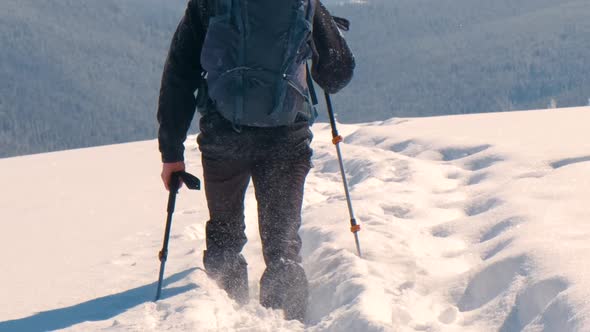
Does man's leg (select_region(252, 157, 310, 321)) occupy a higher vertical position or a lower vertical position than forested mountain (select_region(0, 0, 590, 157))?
higher

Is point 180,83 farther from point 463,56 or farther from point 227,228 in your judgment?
point 463,56

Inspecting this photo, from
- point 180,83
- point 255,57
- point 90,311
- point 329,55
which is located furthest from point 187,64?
point 90,311

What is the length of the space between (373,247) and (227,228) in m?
0.92

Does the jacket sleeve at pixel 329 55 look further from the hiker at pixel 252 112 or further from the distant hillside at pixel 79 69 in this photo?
the distant hillside at pixel 79 69

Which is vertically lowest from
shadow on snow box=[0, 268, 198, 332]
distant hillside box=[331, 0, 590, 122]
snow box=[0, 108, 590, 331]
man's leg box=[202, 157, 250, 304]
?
distant hillside box=[331, 0, 590, 122]

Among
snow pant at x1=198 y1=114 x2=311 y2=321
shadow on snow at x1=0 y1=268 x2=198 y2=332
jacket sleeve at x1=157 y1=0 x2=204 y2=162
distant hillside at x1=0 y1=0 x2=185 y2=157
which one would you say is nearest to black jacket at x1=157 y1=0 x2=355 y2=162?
jacket sleeve at x1=157 y1=0 x2=204 y2=162

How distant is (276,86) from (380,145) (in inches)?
229

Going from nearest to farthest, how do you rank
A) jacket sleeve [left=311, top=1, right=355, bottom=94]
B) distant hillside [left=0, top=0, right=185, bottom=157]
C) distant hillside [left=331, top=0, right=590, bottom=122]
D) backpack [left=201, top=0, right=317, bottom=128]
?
backpack [left=201, top=0, right=317, bottom=128] → jacket sleeve [left=311, top=1, right=355, bottom=94] → distant hillside [left=331, top=0, right=590, bottom=122] → distant hillside [left=0, top=0, right=185, bottom=157]

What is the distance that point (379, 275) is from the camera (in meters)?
3.71

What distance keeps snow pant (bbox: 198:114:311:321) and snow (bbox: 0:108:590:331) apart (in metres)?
0.12

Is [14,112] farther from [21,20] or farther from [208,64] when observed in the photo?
[208,64]

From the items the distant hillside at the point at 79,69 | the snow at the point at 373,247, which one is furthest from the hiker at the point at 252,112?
the distant hillside at the point at 79,69

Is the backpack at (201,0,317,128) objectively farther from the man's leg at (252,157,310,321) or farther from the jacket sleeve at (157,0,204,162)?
the man's leg at (252,157,310,321)

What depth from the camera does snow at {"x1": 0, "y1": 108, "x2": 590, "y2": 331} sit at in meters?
3.19
